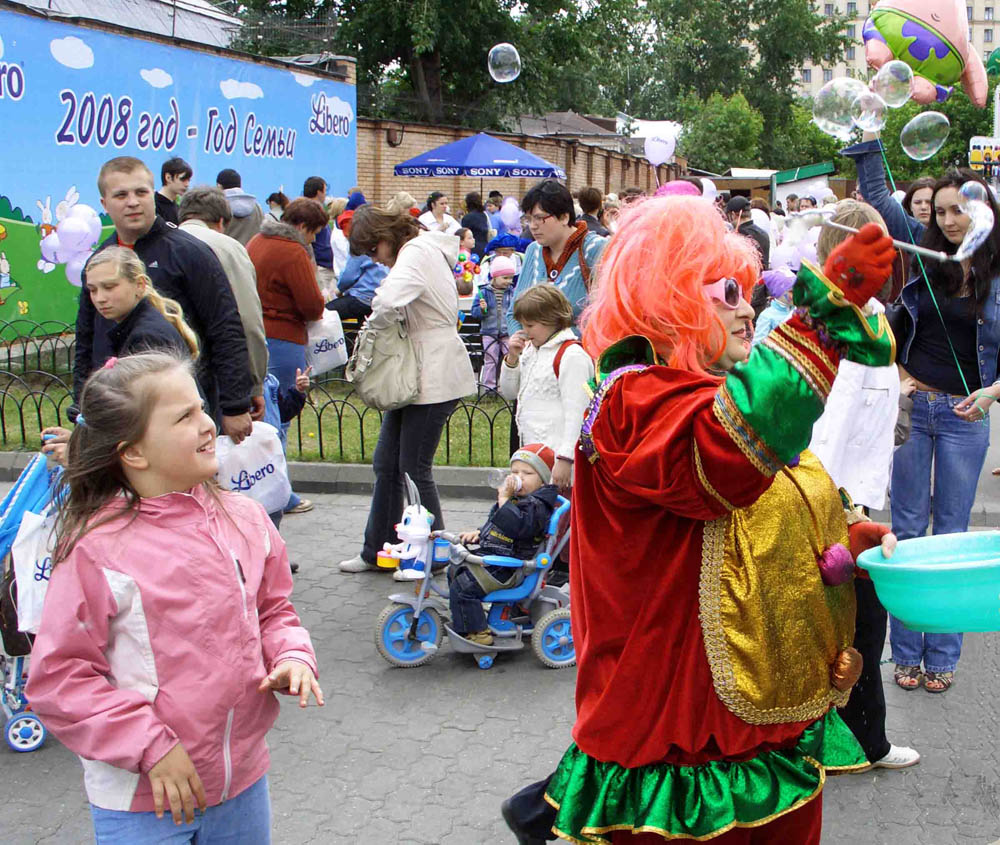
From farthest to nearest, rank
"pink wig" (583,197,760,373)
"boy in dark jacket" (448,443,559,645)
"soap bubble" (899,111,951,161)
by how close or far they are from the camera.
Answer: "boy in dark jacket" (448,443,559,645)
"soap bubble" (899,111,951,161)
"pink wig" (583,197,760,373)

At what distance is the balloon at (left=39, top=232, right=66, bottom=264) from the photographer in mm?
11320

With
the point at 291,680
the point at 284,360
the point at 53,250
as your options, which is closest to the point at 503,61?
the point at 284,360

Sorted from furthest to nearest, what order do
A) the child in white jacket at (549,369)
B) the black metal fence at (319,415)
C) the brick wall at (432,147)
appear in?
the brick wall at (432,147), the black metal fence at (319,415), the child in white jacket at (549,369)

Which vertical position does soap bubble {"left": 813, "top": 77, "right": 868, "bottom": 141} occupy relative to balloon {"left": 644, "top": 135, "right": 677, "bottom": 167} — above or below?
below

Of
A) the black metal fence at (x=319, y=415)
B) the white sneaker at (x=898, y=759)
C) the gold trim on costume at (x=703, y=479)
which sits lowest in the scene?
the white sneaker at (x=898, y=759)

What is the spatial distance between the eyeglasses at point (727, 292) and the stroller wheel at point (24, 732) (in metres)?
3.17

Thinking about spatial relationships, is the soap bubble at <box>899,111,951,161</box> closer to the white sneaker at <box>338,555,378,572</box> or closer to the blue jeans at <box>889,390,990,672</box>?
the blue jeans at <box>889,390,990,672</box>

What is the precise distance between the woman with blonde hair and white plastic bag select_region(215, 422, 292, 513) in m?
0.71

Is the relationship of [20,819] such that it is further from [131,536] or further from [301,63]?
[301,63]

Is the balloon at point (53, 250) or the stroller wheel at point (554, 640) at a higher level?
the balloon at point (53, 250)

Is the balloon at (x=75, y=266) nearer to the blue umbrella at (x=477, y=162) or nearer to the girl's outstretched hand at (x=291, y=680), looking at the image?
the blue umbrella at (x=477, y=162)

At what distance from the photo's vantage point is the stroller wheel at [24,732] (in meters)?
4.06

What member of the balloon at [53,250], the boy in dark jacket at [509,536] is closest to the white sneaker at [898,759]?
the boy in dark jacket at [509,536]

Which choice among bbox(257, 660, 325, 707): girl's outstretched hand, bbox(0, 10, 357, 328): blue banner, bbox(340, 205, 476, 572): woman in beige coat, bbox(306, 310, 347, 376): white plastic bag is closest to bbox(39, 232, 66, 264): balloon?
bbox(0, 10, 357, 328): blue banner
